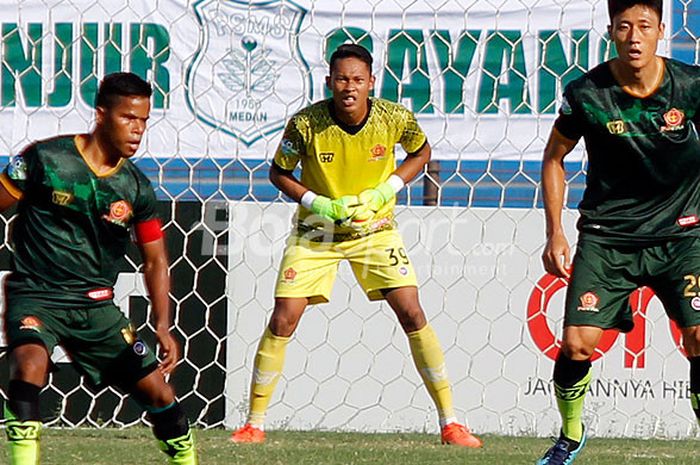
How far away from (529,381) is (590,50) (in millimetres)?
1812

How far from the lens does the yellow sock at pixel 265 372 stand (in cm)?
787

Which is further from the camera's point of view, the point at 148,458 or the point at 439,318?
the point at 439,318

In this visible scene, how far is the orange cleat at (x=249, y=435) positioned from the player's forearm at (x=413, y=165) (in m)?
1.45

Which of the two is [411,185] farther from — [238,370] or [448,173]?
[238,370]

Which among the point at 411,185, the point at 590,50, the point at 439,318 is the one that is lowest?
the point at 439,318

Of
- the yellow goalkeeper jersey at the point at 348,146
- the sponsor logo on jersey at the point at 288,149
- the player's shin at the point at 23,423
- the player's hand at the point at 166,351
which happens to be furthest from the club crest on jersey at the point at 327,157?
the player's shin at the point at 23,423

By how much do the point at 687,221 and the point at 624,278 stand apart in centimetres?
34

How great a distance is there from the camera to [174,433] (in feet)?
19.4

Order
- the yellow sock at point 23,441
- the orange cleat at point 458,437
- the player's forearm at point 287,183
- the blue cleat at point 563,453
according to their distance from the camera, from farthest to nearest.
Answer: the player's forearm at point 287,183
the orange cleat at point 458,437
the blue cleat at point 563,453
the yellow sock at point 23,441

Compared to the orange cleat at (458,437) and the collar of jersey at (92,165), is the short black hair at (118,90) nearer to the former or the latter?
the collar of jersey at (92,165)

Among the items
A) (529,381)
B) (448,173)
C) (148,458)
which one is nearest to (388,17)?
(448,173)

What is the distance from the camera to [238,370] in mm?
8555

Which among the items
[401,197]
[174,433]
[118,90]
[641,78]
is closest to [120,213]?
[118,90]

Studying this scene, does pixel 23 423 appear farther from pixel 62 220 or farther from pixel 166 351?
pixel 62 220
